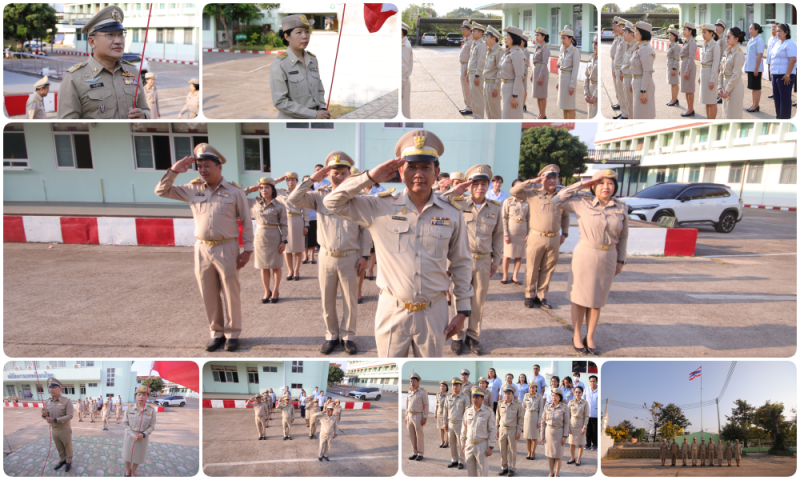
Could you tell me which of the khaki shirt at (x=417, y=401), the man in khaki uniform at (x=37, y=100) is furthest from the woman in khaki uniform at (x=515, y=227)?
the man in khaki uniform at (x=37, y=100)

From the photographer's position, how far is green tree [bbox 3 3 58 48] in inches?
684

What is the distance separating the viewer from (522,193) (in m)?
5.95

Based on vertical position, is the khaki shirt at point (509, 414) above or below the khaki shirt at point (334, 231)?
below

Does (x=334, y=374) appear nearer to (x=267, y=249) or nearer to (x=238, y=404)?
(x=238, y=404)

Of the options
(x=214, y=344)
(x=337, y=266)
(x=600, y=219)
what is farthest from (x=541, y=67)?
(x=214, y=344)

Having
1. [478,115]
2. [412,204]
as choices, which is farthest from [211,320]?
[478,115]

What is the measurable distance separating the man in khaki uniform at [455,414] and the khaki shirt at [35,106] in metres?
9.50

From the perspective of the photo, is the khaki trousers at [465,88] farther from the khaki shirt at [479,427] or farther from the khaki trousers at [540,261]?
the khaki shirt at [479,427]

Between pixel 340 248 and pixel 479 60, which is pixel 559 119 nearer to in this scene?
pixel 479 60

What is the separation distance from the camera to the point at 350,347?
463 cm

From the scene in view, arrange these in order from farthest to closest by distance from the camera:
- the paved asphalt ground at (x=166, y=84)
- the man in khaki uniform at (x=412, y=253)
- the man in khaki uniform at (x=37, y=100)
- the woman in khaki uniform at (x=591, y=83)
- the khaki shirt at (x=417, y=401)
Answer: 1. the paved asphalt ground at (x=166, y=84)
2. the man in khaki uniform at (x=37, y=100)
3. the woman in khaki uniform at (x=591, y=83)
4. the khaki shirt at (x=417, y=401)
5. the man in khaki uniform at (x=412, y=253)

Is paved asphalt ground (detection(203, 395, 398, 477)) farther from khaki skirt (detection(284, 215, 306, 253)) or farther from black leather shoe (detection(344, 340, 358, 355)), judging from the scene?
khaki skirt (detection(284, 215, 306, 253))

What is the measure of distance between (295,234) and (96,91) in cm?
314

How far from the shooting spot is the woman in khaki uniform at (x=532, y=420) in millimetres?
5086
